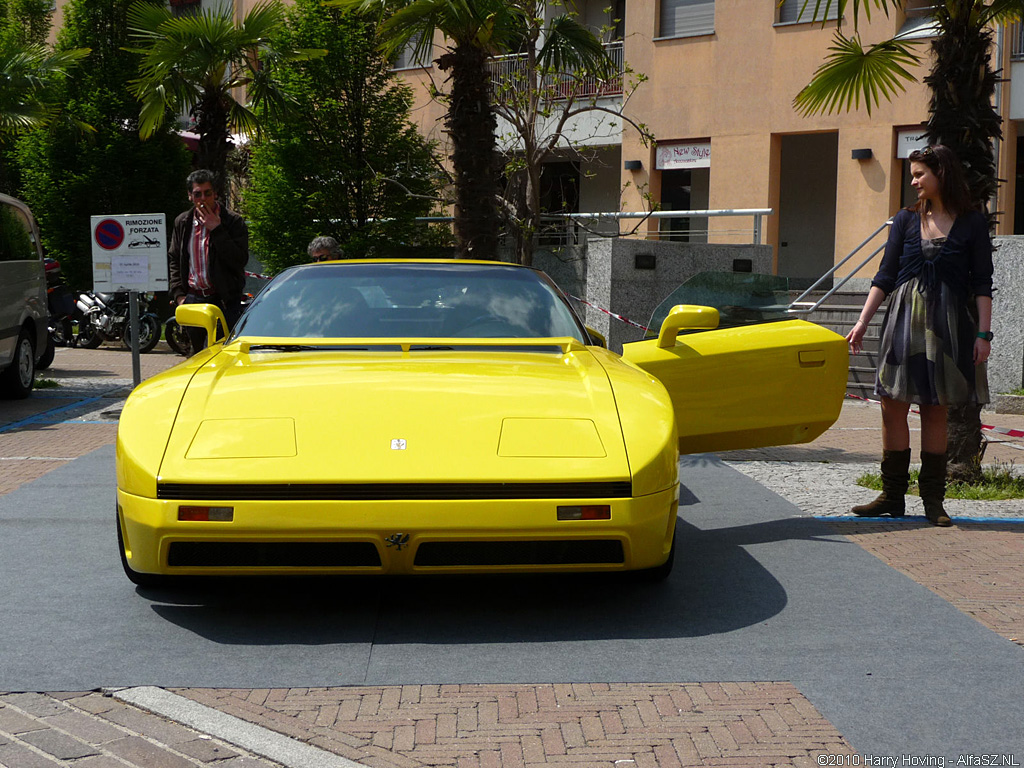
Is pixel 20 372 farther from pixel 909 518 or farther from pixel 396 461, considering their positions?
pixel 396 461

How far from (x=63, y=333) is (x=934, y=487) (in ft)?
61.3

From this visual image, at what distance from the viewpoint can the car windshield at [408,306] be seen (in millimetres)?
5395

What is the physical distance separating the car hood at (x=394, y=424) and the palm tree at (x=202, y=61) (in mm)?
14413

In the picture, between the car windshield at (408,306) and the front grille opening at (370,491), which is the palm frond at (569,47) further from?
the front grille opening at (370,491)

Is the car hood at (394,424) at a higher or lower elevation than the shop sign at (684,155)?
lower

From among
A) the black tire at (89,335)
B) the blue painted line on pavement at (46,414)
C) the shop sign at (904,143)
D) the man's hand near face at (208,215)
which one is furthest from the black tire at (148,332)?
the shop sign at (904,143)

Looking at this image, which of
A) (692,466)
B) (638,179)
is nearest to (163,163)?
(638,179)

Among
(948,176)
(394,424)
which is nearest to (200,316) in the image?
(394,424)

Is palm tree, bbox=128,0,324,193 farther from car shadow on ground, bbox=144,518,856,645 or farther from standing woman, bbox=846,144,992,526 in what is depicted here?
car shadow on ground, bbox=144,518,856,645

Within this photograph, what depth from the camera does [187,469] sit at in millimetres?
4105

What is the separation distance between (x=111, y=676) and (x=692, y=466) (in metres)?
5.21

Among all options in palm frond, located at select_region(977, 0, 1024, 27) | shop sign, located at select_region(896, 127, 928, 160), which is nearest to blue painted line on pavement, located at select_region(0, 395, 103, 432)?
palm frond, located at select_region(977, 0, 1024, 27)

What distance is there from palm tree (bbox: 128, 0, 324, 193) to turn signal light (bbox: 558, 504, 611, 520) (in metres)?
15.4

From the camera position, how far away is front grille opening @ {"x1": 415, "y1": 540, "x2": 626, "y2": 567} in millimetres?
4141
